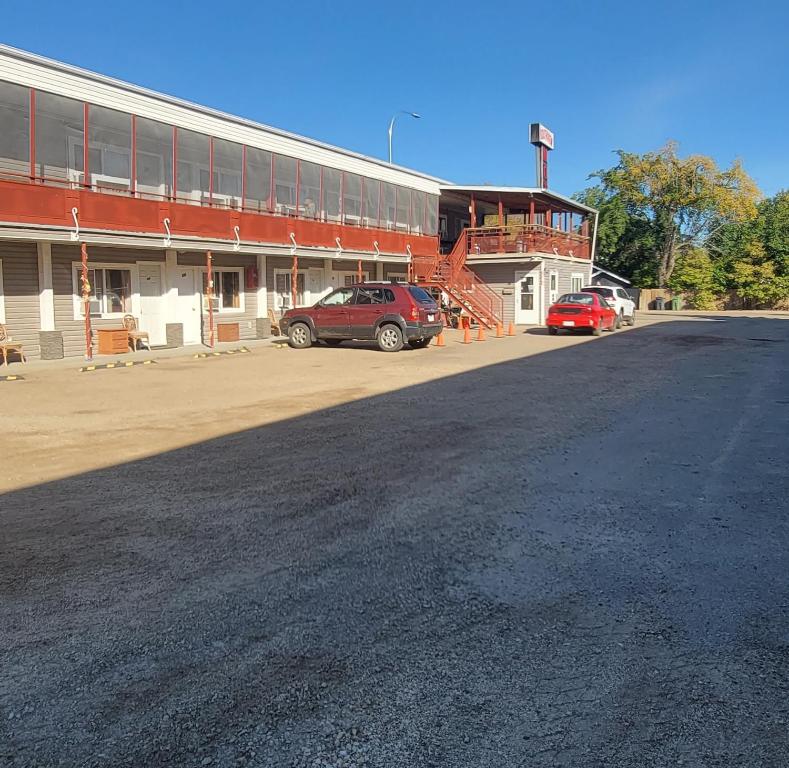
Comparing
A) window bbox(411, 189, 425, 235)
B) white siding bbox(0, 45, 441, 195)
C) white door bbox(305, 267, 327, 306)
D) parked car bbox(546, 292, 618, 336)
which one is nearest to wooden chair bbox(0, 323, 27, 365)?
white siding bbox(0, 45, 441, 195)

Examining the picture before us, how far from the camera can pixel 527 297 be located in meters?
34.7

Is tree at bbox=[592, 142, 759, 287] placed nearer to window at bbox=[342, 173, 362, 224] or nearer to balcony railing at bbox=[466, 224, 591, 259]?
balcony railing at bbox=[466, 224, 591, 259]

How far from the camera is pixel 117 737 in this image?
283cm

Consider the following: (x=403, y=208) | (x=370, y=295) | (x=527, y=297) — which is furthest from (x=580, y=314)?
(x=403, y=208)

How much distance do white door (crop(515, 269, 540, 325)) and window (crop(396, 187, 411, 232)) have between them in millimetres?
6142

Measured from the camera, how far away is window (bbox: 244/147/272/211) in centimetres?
2397

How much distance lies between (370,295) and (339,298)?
1.05 m

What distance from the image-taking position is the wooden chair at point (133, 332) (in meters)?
20.1

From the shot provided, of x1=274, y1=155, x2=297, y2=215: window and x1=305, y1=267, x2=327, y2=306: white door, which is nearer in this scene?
x1=274, y1=155, x2=297, y2=215: window

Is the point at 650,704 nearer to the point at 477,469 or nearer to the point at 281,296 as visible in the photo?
the point at 477,469

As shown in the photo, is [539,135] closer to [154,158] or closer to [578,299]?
[578,299]

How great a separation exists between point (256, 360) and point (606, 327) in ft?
50.5

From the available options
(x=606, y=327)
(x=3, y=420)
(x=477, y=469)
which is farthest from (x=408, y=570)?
(x=606, y=327)

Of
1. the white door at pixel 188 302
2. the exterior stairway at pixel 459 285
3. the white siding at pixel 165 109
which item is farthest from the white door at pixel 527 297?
the white door at pixel 188 302
